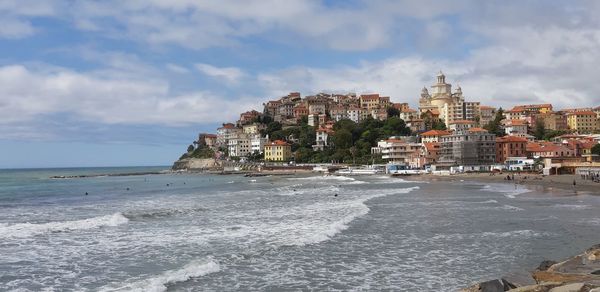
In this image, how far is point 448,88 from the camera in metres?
142

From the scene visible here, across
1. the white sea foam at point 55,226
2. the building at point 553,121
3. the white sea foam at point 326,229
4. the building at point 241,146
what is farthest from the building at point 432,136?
the white sea foam at point 55,226

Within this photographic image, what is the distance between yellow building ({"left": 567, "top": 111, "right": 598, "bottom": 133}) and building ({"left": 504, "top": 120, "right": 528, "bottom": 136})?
17.3 m

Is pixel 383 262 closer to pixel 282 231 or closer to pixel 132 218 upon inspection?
pixel 282 231

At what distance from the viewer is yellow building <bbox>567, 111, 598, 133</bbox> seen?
119438 millimetres

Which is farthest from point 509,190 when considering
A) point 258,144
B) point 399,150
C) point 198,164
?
point 198,164

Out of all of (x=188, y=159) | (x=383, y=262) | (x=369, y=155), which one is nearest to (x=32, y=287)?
(x=383, y=262)

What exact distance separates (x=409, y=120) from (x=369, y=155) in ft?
78.5

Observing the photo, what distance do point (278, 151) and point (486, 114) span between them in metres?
55.1

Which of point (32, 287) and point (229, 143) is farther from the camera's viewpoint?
point (229, 143)

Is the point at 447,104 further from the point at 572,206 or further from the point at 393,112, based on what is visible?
the point at 572,206

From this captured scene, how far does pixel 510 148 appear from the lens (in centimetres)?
8850

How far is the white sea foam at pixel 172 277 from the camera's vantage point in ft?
41.3

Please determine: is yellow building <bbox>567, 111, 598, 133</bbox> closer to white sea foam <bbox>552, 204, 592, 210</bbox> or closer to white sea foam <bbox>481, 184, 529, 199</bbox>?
white sea foam <bbox>481, 184, 529, 199</bbox>

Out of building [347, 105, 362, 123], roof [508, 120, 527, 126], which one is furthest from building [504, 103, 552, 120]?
building [347, 105, 362, 123]
